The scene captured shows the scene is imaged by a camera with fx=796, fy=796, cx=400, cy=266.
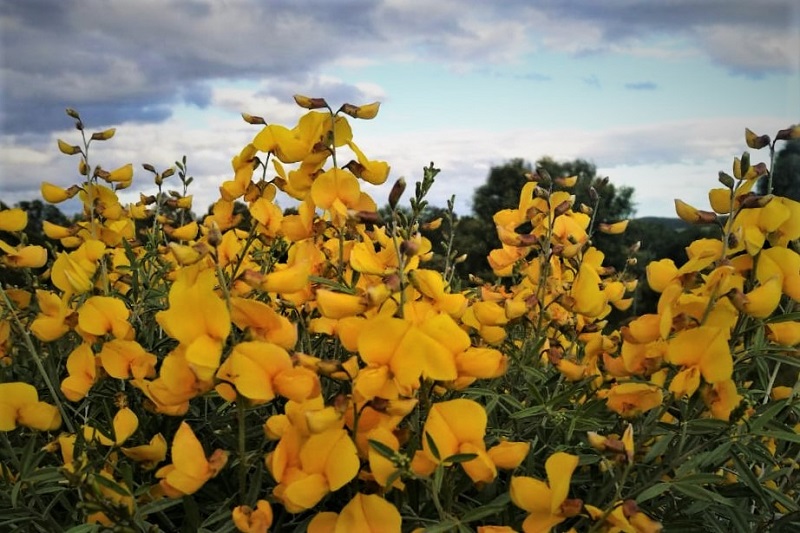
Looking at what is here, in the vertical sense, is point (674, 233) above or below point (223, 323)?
below

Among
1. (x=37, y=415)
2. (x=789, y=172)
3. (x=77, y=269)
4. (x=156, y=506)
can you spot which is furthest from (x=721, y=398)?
(x=789, y=172)

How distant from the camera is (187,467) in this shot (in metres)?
1.39

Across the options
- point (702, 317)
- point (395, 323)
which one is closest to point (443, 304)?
point (395, 323)

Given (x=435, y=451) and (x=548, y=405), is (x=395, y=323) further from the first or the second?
(x=548, y=405)

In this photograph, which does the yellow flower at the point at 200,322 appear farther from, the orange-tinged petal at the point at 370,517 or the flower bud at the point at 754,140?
the flower bud at the point at 754,140

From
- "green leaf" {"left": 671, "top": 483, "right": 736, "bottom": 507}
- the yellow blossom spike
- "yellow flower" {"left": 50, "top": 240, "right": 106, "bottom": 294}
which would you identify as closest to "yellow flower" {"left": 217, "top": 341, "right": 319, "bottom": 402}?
"green leaf" {"left": 671, "top": 483, "right": 736, "bottom": 507}

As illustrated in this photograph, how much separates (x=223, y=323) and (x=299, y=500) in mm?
322

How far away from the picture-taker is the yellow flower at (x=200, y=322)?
1.33m

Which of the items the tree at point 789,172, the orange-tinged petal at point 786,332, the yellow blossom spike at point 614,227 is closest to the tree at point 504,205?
the tree at point 789,172

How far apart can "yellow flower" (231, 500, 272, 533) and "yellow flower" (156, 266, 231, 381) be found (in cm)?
24

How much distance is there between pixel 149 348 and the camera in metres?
2.17

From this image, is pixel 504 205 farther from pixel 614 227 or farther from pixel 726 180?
pixel 726 180

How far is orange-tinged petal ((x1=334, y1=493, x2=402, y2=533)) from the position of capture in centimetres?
134

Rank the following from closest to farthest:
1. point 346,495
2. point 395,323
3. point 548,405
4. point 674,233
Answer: point 395,323 < point 346,495 < point 548,405 < point 674,233
